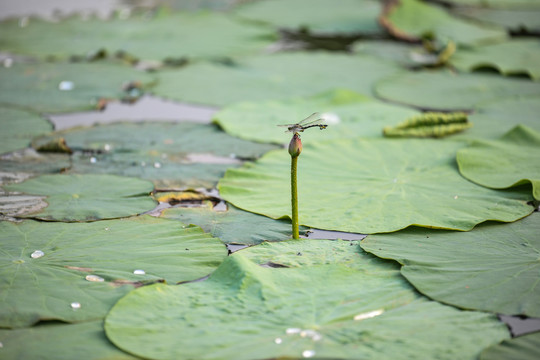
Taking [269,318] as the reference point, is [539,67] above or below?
above

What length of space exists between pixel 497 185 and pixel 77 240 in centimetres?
171

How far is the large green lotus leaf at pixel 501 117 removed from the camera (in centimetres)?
315

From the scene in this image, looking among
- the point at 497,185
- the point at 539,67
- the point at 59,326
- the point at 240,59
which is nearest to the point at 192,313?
the point at 59,326

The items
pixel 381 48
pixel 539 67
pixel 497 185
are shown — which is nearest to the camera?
pixel 497 185

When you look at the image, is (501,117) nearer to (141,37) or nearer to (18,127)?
(18,127)

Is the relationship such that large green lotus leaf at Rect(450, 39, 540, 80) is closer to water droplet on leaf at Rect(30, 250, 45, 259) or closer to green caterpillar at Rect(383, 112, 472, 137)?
green caterpillar at Rect(383, 112, 472, 137)

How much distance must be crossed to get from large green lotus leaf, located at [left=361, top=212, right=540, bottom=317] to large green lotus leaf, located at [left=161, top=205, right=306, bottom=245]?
0.36 m

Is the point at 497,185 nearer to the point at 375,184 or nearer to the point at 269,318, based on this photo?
the point at 375,184

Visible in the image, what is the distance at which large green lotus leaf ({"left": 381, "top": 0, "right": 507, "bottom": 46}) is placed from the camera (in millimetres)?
4992

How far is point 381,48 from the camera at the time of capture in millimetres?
4855

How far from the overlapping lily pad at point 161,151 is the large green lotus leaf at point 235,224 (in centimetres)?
28

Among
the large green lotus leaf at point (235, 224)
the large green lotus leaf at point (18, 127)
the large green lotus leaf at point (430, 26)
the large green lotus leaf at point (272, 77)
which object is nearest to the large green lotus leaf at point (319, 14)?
the large green lotus leaf at point (430, 26)

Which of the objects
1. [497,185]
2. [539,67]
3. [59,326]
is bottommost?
[59,326]

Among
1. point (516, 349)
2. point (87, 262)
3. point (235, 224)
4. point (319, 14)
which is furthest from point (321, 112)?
point (319, 14)
